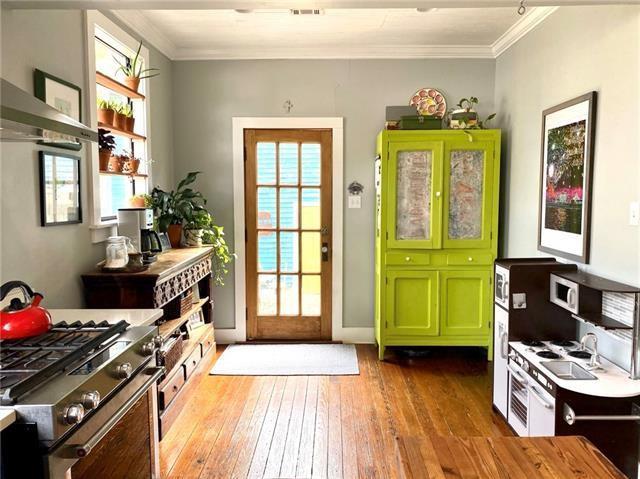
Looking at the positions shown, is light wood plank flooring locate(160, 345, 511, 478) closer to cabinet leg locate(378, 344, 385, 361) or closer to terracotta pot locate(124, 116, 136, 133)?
cabinet leg locate(378, 344, 385, 361)

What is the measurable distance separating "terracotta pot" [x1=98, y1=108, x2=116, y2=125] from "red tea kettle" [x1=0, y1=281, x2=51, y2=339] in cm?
156

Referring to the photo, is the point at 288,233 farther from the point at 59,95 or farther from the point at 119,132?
the point at 59,95

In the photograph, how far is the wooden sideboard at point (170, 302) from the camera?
2617 mm

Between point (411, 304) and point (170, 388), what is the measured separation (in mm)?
2038

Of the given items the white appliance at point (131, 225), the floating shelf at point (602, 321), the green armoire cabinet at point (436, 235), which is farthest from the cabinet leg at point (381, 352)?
the white appliance at point (131, 225)

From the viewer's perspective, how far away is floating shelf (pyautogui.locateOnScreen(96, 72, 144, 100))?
299cm

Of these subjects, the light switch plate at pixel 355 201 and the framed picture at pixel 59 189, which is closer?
the framed picture at pixel 59 189

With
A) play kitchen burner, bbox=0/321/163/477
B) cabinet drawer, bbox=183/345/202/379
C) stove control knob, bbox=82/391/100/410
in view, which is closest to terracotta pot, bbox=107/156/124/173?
cabinet drawer, bbox=183/345/202/379

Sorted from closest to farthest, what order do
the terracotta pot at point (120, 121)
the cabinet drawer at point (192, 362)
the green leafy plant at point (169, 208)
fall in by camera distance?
the terracotta pot at point (120, 121), the cabinet drawer at point (192, 362), the green leafy plant at point (169, 208)

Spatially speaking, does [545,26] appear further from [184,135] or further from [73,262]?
[73,262]

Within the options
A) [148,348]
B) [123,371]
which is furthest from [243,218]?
[123,371]

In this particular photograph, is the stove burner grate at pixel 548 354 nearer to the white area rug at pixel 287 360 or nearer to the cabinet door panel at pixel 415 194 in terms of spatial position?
the cabinet door panel at pixel 415 194

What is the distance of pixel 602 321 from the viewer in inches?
92.7

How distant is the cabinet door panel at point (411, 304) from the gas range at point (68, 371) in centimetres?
246
